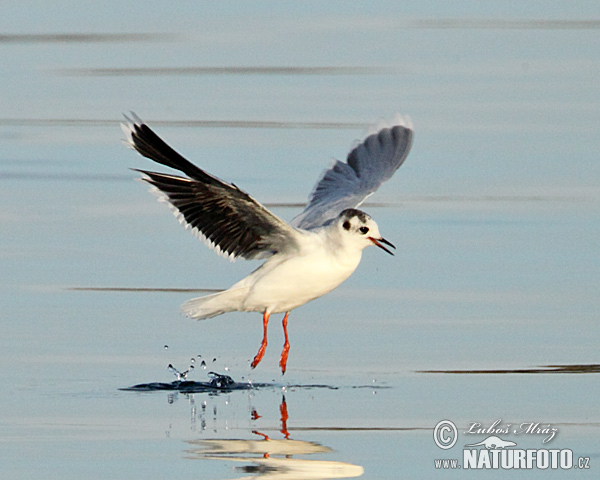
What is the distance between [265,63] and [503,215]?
7.91 m

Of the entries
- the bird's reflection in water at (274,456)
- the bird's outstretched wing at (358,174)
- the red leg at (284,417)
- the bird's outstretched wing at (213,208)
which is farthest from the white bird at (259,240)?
the bird's reflection in water at (274,456)

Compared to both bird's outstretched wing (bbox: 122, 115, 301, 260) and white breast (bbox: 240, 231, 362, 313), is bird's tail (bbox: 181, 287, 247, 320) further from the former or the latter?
bird's outstretched wing (bbox: 122, 115, 301, 260)

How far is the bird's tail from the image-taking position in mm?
10656

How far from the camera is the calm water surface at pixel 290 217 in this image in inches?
349

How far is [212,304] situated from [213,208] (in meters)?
0.72

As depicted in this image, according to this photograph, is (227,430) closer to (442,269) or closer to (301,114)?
(442,269)

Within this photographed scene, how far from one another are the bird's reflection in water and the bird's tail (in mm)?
1886

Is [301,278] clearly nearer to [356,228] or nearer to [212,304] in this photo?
[356,228]

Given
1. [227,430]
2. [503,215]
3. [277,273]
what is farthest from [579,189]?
[227,430]

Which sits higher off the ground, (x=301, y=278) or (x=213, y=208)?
(x=213, y=208)

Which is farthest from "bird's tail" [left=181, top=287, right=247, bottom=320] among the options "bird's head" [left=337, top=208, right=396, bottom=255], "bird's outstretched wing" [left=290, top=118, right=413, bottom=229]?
"bird's outstretched wing" [left=290, top=118, right=413, bottom=229]

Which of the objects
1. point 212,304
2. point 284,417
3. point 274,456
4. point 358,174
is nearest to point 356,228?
point 212,304

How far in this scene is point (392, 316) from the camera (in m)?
11.4

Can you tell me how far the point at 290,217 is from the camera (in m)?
14.1
